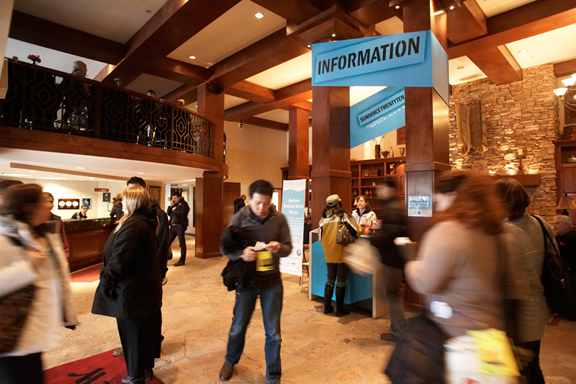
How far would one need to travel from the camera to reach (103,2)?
20.2 ft

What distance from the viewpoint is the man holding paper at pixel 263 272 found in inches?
97.1

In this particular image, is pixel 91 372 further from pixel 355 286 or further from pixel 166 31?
pixel 166 31

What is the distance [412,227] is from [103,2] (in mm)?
6953

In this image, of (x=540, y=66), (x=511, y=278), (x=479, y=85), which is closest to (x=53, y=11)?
(x=511, y=278)

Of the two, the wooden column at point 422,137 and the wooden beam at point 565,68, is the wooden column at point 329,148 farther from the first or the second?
the wooden beam at point 565,68

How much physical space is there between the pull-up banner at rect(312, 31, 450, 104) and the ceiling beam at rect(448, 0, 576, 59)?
477 cm

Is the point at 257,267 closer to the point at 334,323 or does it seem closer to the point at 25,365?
the point at 25,365

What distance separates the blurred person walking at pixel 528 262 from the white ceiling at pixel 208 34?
532cm

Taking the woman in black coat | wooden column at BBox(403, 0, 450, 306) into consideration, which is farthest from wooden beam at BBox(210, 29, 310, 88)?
the woman in black coat

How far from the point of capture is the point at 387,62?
224 cm

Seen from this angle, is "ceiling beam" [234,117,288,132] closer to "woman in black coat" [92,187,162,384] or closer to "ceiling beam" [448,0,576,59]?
"ceiling beam" [448,0,576,59]

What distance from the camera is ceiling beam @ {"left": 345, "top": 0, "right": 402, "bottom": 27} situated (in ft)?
16.8

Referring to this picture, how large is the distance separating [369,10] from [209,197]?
5825mm

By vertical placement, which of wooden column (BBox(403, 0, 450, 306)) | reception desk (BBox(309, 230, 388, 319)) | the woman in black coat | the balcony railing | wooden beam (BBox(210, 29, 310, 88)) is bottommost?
reception desk (BBox(309, 230, 388, 319))
